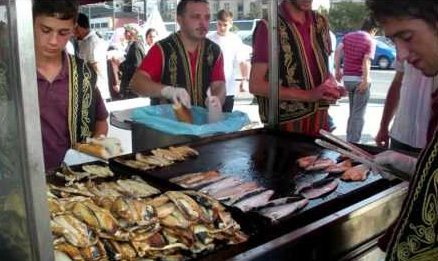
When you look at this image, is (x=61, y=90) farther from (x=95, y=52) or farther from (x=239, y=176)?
(x=95, y=52)

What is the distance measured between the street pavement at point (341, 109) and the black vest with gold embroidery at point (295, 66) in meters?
1.90

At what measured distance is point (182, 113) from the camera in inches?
120

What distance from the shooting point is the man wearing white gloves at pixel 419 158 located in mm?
1272

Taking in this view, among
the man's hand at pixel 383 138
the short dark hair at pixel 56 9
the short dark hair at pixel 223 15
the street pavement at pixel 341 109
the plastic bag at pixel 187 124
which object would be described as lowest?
the street pavement at pixel 341 109

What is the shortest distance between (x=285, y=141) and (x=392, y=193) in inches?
38.9

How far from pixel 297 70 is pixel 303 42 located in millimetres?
184

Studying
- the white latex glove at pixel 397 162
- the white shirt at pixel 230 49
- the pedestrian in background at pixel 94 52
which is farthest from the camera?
the pedestrian in background at pixel 94 52

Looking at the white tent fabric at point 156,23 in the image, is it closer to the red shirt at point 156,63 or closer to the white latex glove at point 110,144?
the red shirt at point 156,63

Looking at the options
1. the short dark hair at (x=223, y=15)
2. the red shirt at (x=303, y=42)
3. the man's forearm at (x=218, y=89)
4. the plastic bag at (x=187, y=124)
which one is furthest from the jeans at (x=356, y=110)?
the plastic bag at (x=187, y=124)

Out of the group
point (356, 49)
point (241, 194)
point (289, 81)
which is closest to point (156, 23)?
point (356, 49)

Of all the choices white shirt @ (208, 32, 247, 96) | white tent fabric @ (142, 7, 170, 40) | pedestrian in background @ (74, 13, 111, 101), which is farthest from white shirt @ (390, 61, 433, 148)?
white tent fabric @ (142, 7, 170, 40)

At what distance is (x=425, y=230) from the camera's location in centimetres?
131

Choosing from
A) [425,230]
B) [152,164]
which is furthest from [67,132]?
[425,230]

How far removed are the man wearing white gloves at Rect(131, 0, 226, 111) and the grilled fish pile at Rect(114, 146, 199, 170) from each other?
2.82 ft
